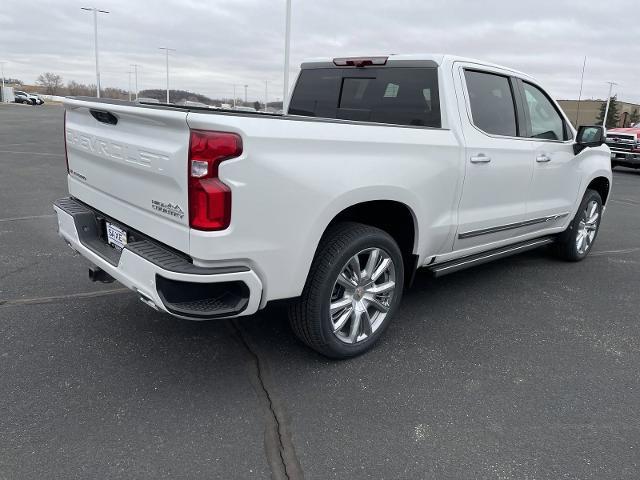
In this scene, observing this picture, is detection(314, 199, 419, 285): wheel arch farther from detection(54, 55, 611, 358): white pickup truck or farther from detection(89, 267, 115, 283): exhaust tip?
detection(89, 267, 115, 283): exhaust tip

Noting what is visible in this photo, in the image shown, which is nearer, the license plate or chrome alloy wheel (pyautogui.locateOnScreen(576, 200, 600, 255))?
the license plate

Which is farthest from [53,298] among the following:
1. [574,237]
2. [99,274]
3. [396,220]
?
[574,237]

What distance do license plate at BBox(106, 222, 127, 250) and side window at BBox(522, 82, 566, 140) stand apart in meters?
3.40

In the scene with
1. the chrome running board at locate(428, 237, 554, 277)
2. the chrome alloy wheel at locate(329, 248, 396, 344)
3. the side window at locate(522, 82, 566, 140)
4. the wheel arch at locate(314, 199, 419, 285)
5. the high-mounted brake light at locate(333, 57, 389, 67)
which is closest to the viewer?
the chrome alloy wheel at locate(329, 248, 396, 344)

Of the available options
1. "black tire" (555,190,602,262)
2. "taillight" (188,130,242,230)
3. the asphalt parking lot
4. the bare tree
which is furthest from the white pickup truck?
the bare tree

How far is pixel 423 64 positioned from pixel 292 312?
2.04 meters

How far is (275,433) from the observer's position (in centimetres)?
261

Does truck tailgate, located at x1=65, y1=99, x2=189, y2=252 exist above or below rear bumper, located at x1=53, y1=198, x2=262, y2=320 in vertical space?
above

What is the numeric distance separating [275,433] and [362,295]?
106 cm

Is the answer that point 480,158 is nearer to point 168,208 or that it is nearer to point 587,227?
point 168,208

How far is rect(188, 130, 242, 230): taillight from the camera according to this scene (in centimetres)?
238

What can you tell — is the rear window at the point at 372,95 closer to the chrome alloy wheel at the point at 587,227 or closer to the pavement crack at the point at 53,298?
the pavement crack at the point at 53,298

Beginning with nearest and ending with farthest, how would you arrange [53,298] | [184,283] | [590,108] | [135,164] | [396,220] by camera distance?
[184,283], [135,164], [396,220], [53,298], [590,108]

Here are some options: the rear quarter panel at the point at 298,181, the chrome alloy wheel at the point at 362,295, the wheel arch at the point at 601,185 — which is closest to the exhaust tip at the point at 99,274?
the rear quarter panel at the point at 298,181
